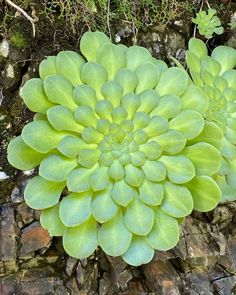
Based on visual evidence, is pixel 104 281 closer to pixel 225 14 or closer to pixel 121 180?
pixel 121 180

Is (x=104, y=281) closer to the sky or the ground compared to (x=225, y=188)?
closer to the ground

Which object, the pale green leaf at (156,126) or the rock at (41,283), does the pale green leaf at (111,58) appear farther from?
the rock at (41,283)

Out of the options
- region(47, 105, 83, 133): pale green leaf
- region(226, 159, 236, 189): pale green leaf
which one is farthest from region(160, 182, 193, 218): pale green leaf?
region(47, 105, 83, 133): pale green leaf

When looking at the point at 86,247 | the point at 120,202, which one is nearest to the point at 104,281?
the point at 86,247

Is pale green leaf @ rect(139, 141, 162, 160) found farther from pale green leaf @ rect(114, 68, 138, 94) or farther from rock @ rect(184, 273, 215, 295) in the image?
rock @ rect(184, 273, 215, 295)

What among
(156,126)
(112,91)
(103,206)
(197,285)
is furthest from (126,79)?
(197,285)

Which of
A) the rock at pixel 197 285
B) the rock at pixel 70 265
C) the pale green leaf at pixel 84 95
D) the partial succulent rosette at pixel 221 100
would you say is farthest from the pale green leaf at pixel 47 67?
the rock at pixel 197 285
